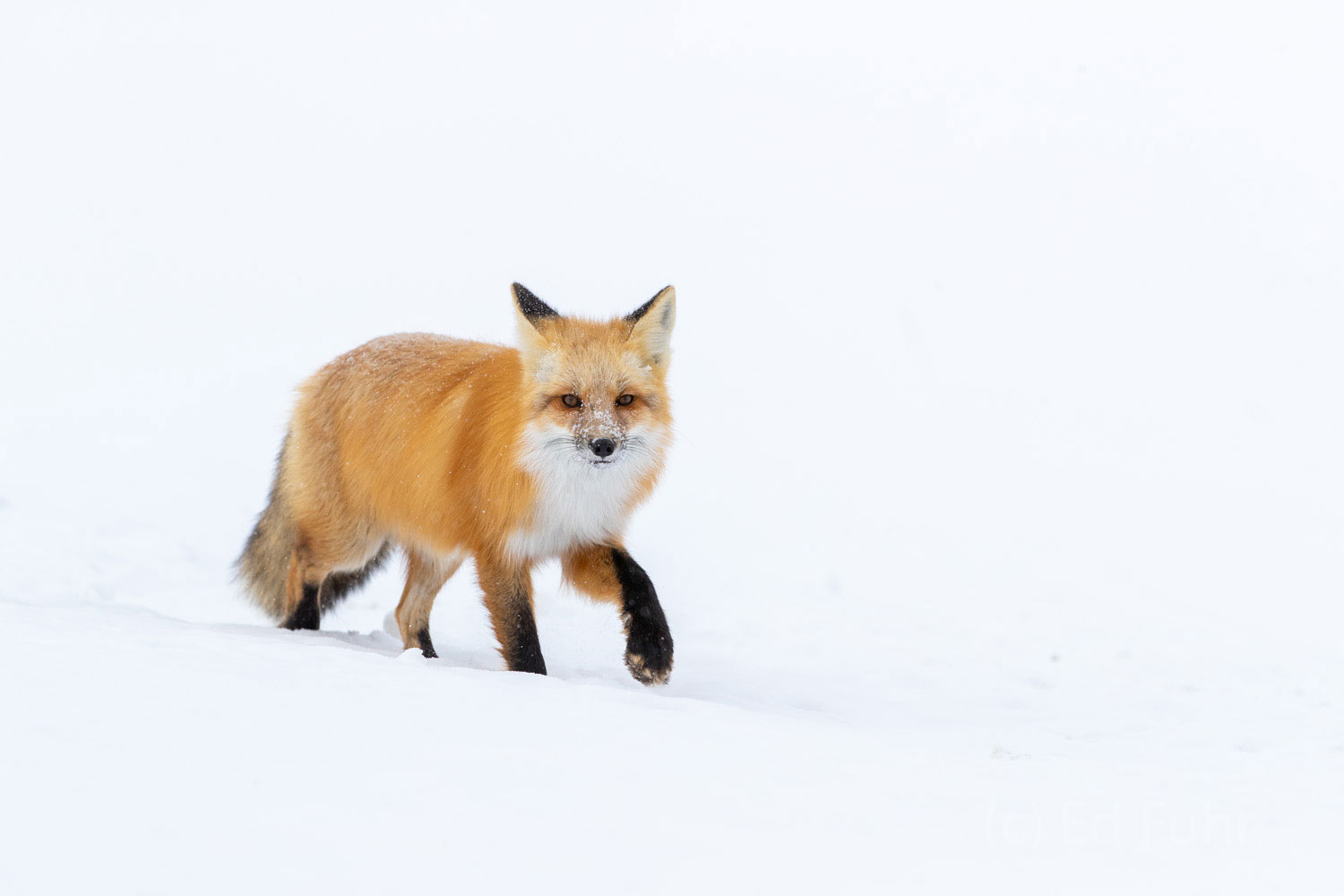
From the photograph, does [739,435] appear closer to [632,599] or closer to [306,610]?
[306,610]

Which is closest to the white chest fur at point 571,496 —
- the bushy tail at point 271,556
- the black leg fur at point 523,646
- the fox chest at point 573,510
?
the fox chest at point 573,510

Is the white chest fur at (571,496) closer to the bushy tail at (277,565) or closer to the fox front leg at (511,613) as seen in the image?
the fox front leg at (511,613)

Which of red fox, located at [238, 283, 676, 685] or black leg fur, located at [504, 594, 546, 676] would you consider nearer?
red fox, located at [238, 283, 676, 685]

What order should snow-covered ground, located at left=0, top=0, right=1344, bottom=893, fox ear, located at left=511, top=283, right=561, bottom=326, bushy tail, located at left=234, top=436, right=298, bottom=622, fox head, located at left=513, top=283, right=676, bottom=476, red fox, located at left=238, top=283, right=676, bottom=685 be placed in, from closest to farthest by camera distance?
1. snow-covered ground, located at left=0, top=0, right=1344, bottom=893
2. fox head, located at left=513, top=283, right=676, bottom=476
3. red fox, located at left=238, top=283, right=676, bottom=685
4. fox ear, located at left=511, top=283, right=561, bottom=326
5. bushy tail, located at left=234, top=436, right=298, bottom=622

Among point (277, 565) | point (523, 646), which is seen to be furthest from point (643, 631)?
point (277, 565)

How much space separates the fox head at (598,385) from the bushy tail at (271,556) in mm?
2049

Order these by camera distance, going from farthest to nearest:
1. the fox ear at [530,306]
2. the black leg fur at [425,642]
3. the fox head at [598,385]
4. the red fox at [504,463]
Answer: the black leg fur at [425,642], the fox ear at [530,306], the red fox at [504,463], the fox head at [598,385]

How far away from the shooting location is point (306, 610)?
577 cm

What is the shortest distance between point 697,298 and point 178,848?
14.9 metres

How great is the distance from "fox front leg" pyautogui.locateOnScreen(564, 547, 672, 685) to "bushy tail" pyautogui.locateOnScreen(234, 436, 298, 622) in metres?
1.88

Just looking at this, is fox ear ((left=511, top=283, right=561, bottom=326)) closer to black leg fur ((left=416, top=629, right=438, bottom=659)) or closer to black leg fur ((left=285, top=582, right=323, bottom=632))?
black leg fur ((left=416, top=629, right=438, bottom=659))

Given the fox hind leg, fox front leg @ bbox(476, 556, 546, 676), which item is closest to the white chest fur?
fox front leg @ bbox(476, 556, 546, 676)

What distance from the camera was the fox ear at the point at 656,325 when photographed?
4.64m

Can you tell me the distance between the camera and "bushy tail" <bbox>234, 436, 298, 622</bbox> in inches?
236
